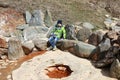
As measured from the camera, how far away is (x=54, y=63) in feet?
43.7

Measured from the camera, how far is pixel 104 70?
1260cm

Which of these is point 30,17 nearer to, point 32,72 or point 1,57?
point 1,57

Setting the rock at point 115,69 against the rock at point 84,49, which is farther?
the rock at point 84,49

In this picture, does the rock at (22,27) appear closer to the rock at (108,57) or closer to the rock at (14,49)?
the rock at (14,49)

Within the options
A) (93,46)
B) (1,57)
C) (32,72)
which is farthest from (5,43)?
(93,46)

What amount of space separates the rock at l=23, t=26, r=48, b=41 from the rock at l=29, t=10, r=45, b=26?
531 mm

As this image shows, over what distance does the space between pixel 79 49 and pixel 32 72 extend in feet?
8.12

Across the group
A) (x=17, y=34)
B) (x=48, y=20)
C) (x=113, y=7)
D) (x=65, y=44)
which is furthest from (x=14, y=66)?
(x=113, y=7)

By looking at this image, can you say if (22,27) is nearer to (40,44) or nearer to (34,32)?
(34,32)

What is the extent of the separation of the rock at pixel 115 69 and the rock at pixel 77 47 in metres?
1.76

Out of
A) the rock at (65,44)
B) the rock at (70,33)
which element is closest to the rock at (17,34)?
the rock at (65,44)

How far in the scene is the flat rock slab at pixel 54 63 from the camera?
479 inches

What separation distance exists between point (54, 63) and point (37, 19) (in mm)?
4412

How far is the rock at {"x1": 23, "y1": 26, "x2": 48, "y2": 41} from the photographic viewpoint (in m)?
15.8
